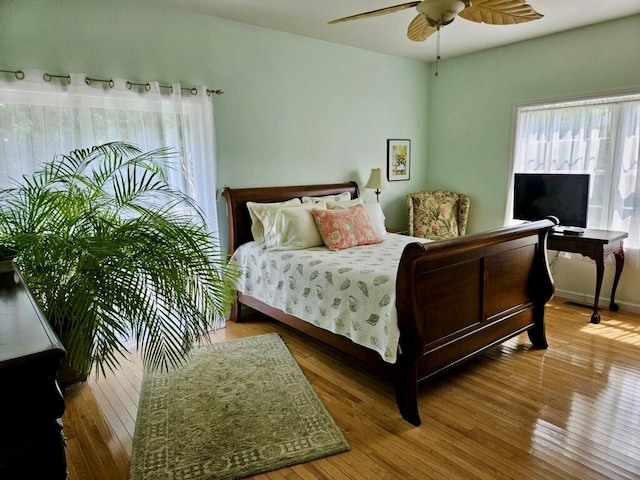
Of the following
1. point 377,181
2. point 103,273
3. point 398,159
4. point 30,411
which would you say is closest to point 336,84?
point 377,181

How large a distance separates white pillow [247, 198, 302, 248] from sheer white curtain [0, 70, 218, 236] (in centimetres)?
33

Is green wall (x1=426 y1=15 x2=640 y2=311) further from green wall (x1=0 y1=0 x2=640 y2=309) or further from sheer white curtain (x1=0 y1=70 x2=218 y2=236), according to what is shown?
sheer white curtain (x1=0 y1=70 x2=218 y2=236)

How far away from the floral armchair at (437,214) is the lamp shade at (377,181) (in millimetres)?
564

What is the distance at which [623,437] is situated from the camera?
2.11 metres

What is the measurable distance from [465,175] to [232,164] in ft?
9.46

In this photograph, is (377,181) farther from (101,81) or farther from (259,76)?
(101,81)

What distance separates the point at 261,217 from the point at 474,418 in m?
2.24

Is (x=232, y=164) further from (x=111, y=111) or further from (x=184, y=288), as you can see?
(x=184, y=288)

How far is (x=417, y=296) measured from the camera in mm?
2250

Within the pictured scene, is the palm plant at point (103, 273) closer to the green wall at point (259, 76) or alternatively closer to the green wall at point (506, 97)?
the green wall at point (259, 76)

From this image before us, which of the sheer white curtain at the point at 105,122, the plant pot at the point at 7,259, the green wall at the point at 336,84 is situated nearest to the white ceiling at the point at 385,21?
the green wall at the point at 336,84

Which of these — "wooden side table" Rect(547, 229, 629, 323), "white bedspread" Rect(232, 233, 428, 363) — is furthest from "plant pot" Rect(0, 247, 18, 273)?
"wooden side table" Rect(547, 229, 629, 323)

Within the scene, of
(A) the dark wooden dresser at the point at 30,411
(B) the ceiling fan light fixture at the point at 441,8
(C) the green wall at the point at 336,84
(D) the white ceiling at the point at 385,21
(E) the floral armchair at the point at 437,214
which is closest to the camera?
(A) the dark wooden dresser at the point at 30,411

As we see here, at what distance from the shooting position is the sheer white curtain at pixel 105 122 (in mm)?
2652
